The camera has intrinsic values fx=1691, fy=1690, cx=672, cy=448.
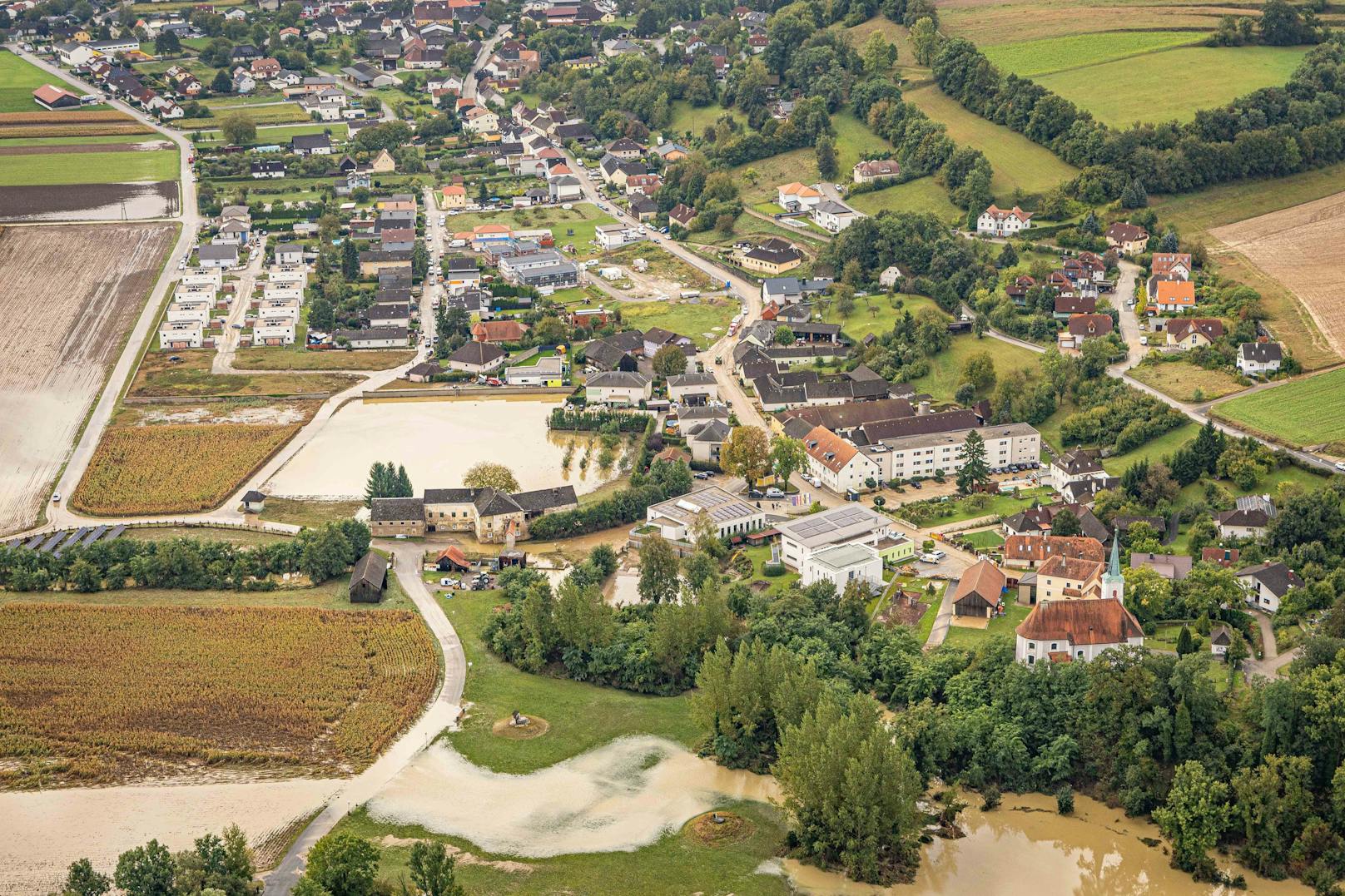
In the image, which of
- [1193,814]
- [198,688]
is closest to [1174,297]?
[1193,814]

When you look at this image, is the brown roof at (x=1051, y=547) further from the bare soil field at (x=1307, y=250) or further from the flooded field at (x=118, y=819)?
the flooded field at (x=118, y=819)

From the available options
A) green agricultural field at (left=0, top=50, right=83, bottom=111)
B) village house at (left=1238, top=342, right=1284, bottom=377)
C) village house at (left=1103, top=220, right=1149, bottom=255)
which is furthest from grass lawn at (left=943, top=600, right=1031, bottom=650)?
green agricultural field at (left=0, top=50, right=83, bottom=111)

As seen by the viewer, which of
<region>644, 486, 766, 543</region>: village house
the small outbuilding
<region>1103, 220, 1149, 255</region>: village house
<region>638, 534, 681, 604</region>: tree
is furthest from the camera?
<region>1103, 220, 1149, 255</region>: village house

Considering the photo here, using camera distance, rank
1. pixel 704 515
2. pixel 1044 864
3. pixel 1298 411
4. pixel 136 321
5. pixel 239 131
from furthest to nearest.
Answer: pixel 239 131
pixel 136 321
pixel 1298 411
pixel 704 515
pixel 1044 864

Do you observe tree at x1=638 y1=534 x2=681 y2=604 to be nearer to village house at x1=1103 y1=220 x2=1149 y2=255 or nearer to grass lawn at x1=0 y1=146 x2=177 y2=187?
village house at x1=1103 y1=220 x2=1149 y2=255

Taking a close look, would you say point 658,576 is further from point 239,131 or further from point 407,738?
point 239,131

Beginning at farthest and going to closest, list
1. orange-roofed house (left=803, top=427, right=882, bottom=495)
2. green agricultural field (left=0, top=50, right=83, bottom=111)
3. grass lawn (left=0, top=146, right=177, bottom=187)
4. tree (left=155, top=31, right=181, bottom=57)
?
1. tree (left=155, top=31, right=181, bottom=57)
2. green agricultural field (left=0, top=50, right=83, bottom=111)
3. grass lawn (left=0, top=146, right=177, bottom=187)
4. orange-roofed house (left=803, top=427, right=882, bottom=495)

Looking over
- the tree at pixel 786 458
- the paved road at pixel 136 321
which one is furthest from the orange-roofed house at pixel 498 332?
the tree at pixel 786 458
